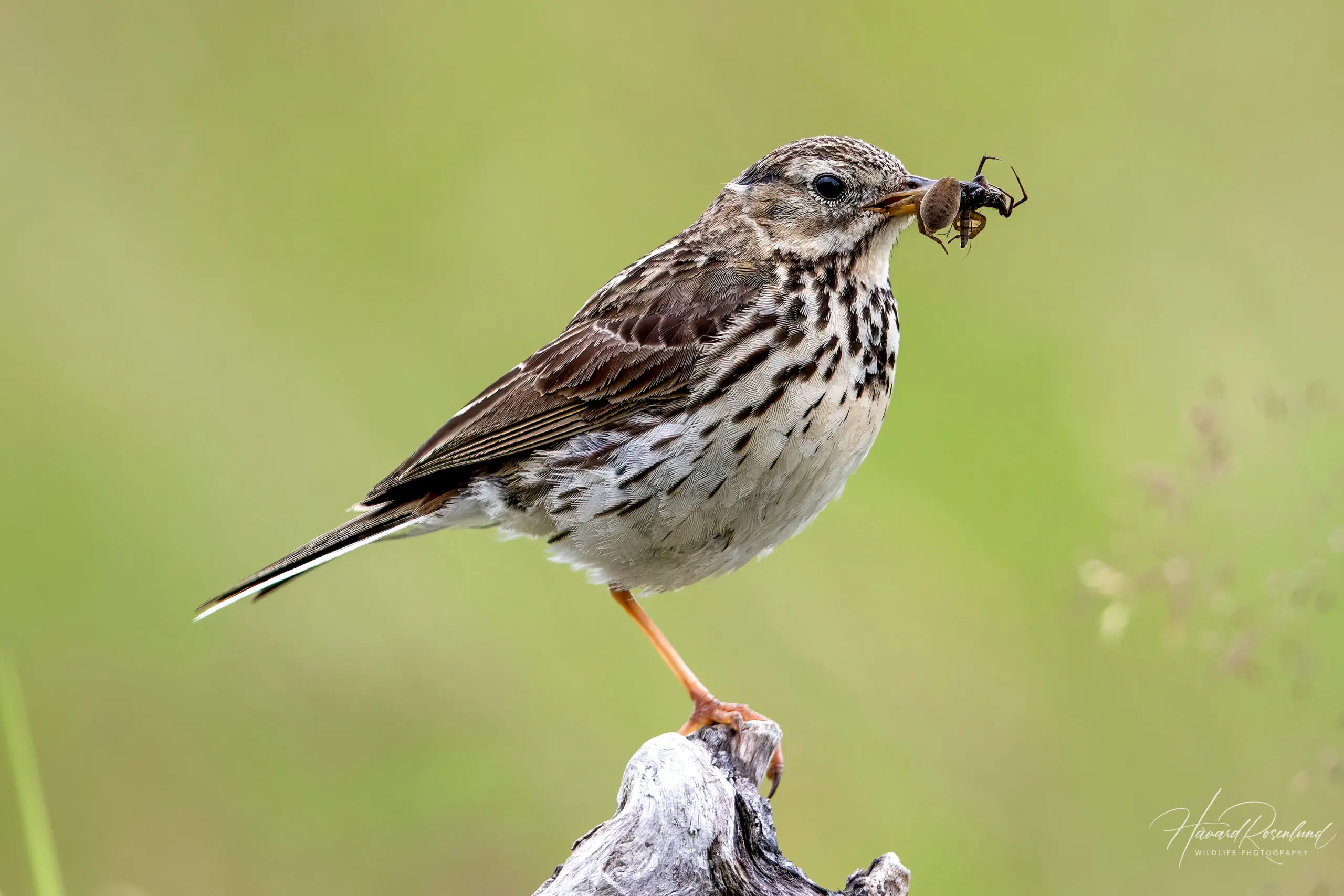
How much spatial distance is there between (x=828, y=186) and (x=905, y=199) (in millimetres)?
303

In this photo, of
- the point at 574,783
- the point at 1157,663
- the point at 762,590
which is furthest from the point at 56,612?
the point at 1157,663

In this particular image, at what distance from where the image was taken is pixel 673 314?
5836mm

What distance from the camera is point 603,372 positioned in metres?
5.88

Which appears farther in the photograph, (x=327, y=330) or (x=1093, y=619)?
(x=327, y=330)

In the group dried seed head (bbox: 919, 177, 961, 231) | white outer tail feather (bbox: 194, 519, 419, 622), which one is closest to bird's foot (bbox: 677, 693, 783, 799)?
white outer tail feather (bbox: 194, 519, 419, 622)

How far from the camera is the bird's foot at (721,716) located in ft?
19.5

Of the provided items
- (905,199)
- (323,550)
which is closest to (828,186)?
(905,199)

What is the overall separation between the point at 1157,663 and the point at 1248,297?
1.97 meters

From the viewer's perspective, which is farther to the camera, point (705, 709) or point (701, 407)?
point (705, 709)

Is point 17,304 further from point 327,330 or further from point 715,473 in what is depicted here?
point 715,473

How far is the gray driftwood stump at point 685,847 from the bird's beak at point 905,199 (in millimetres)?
2504

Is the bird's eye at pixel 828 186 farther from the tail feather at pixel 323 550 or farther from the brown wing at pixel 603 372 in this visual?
the tail feather at pixel 323 550

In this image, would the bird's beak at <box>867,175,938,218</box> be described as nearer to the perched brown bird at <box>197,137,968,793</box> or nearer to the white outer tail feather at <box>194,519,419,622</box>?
the perched brown bird at <box>197,137,968,793</box>

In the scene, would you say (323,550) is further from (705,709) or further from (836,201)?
(836,201)
